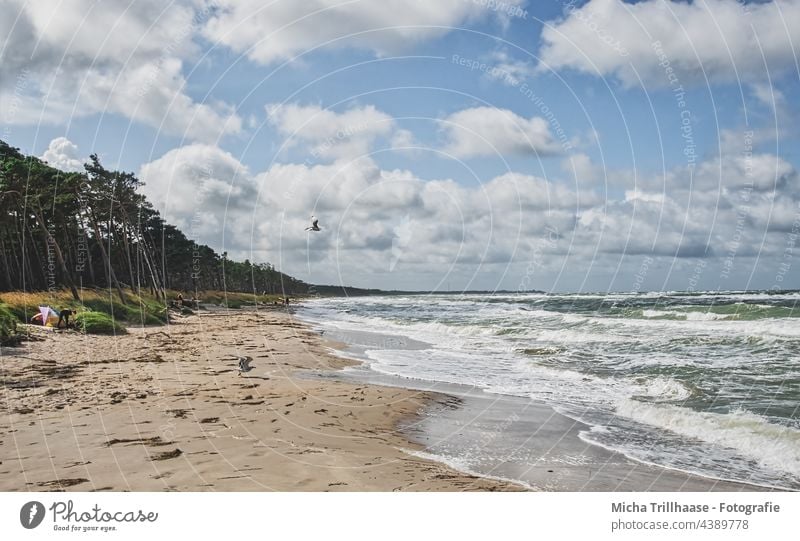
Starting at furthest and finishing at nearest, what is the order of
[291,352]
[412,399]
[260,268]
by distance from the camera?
[260,268] < [291,352] < [412,399]

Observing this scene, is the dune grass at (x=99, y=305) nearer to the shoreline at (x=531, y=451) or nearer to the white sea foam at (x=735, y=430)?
the shoreline at (x=531, y=451)

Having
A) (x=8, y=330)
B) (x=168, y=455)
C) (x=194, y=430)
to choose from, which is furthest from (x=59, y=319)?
(x=168, y=455)

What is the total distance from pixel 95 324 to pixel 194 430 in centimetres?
1716

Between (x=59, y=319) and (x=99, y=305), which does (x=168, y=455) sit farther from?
(x=99, y=305)

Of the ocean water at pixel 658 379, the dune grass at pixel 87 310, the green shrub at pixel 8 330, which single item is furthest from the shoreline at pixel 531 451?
the dune grass at pixel 87 310

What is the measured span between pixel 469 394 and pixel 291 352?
973 cm

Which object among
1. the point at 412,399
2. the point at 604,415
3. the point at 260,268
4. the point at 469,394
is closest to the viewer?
the point at 604,415

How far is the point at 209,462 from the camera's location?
7.03 meters

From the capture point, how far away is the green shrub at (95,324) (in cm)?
2198

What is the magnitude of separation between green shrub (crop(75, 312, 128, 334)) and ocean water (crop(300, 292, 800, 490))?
11.2 meters

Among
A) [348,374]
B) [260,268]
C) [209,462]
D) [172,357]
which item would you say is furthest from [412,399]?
[260,268]

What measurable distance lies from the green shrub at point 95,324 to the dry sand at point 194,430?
6.10 metres

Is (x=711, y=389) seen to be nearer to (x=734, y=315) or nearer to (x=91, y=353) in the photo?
(x=91, y=353)
